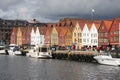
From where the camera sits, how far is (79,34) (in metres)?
136

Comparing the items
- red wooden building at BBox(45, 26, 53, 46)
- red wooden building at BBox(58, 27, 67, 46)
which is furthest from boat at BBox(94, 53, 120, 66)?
red wooden building at BBox(45, 26, 53, 46)

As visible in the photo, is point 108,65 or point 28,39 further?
point 28,39

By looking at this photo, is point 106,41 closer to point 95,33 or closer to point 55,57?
point 95,33

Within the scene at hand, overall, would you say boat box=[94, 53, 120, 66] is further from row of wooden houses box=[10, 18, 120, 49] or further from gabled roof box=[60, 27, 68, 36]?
gabled roof box=[60, 27, 68, 36]

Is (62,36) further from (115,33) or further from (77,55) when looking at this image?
(77,55)

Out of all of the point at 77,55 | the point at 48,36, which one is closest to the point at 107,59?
the point at 77,55

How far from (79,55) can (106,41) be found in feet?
111

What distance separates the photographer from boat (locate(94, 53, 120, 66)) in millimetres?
70312

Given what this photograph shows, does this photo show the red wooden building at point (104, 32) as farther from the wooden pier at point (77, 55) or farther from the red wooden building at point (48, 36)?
the red wooden building at point (48, 36)

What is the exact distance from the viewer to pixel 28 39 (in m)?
174

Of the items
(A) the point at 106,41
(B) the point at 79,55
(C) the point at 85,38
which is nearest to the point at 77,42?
(C) the point at 85,38

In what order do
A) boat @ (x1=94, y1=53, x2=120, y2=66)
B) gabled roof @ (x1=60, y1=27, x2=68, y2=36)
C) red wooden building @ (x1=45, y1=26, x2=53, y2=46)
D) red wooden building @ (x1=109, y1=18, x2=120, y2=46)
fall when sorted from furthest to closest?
red wooden building @ (x1=45, y1=26, x2=53, y2=46) → gabled roof @ (x1=60, y1=27, x2=68, y2=36) → red wooden building @ (x1=109, y1=18, x2=120, y2=46) → boat @ (x1=94, y1=53, x2=120, y2=66)

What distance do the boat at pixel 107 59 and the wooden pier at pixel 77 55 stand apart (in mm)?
5511

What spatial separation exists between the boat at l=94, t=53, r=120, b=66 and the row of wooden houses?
132ft
